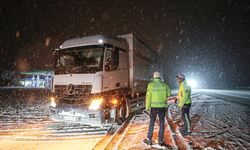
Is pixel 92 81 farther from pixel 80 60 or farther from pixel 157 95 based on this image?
pixel 157 95

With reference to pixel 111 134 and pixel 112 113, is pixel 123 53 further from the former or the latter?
pixel 111 134

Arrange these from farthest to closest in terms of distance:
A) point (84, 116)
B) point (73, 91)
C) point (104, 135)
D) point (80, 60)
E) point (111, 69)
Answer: point (80, 60), point (111, 69), point (73, 91), point (84, 116), point (104, 135)

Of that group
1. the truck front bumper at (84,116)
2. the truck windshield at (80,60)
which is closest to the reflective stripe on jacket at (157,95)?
the truck front bumper at (84,116)

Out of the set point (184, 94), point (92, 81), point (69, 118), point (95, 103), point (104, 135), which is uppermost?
point (92, 81)

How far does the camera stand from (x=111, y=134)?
6.68m

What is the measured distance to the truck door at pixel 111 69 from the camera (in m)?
7.37

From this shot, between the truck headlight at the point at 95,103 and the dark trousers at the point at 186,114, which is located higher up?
the truck headlight at the point at 95,103

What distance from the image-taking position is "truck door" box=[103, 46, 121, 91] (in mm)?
7371

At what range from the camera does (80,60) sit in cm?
779

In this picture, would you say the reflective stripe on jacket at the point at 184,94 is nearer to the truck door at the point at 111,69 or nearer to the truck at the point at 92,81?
the truck at the point at 92,81

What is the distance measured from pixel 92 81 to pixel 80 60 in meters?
1.15

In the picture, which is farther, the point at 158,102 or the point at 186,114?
the point at 186,114

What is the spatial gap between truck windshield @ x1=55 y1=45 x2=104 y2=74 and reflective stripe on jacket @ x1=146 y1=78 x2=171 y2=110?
7.60 feet

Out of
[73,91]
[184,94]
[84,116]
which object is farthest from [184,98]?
[73,91]
